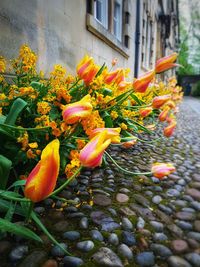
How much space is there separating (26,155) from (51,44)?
227cm

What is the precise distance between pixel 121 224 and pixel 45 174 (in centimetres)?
78

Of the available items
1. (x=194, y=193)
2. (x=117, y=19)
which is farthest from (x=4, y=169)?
(x=117, y=19)

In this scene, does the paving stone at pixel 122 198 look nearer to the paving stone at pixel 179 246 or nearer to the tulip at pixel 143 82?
the paving stone at pixel 179 246

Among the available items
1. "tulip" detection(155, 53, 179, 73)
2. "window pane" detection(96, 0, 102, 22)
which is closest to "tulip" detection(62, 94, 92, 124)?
"tulip" detection(155, 53, 179, 73)

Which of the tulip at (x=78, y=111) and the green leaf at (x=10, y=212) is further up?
the tulip at (x=78, y=111)

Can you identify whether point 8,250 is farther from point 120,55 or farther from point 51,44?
point 120,55

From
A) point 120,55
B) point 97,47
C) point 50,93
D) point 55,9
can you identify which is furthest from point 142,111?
point 120,55

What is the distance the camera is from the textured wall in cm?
263

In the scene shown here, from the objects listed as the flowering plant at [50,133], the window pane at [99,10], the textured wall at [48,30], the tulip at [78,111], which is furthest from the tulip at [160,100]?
the window pane at [99,10]

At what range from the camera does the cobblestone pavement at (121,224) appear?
1143 millimetres

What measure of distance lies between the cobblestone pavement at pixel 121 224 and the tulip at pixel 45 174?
0.45m

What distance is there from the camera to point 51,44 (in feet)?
11.1

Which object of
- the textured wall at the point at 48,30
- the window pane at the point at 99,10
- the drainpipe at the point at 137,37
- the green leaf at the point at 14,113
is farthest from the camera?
the drainpipe at the point at 137,37

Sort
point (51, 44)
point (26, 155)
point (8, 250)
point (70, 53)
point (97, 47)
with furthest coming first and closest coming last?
1. point (97, 47)
2. point (70, 53)
3. point (51, 44)
4. point (26, 155)
5. point (8, 250)
